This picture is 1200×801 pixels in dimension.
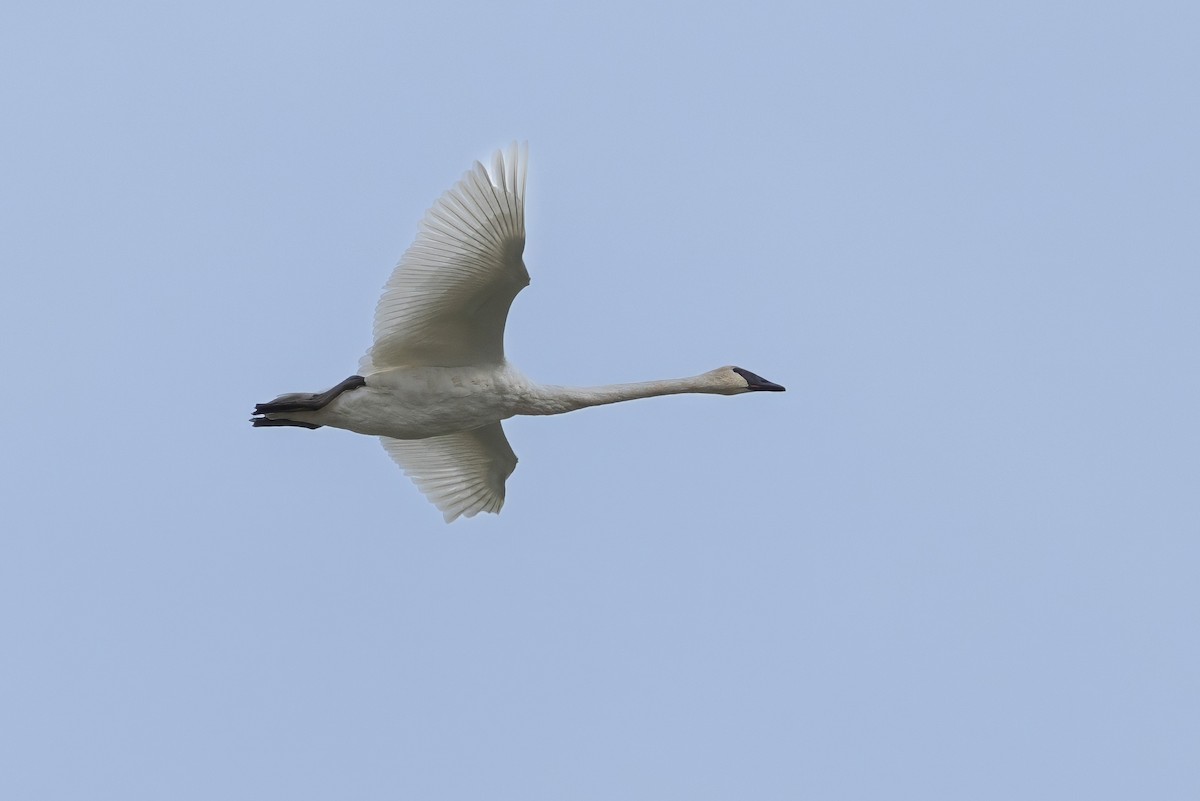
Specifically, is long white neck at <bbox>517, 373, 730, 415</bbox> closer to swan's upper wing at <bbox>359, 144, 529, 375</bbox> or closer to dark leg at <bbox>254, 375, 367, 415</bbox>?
swan's upper wing at <bbox>359, 144, 529, 375</bbox>

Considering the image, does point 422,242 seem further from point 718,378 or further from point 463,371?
point 718,378

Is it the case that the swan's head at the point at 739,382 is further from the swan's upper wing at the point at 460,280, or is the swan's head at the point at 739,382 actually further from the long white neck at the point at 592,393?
the swan's upper wing at the point at 460,280

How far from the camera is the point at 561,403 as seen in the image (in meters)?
19.4

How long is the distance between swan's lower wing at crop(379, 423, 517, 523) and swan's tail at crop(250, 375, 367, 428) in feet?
7.14

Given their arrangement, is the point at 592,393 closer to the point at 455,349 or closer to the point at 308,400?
the point at 455,349

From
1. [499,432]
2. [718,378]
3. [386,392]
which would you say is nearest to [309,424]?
[386,392]

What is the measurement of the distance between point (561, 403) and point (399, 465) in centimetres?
312

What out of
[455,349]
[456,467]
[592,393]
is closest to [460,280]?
[455,349]

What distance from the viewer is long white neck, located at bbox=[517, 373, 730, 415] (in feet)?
63.4

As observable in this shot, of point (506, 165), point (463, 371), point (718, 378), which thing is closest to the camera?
point (506, 165)

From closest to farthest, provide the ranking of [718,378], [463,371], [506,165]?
1. [506,165]
2. [463,371]
3. [718,378]

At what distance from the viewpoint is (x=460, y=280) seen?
60.4 feet

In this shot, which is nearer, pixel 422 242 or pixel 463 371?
pixel 422 242

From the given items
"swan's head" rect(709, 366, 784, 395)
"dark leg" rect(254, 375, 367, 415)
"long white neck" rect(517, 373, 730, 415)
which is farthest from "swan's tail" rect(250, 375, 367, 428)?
"swan's head" rect(709, 366, 784, 395)
